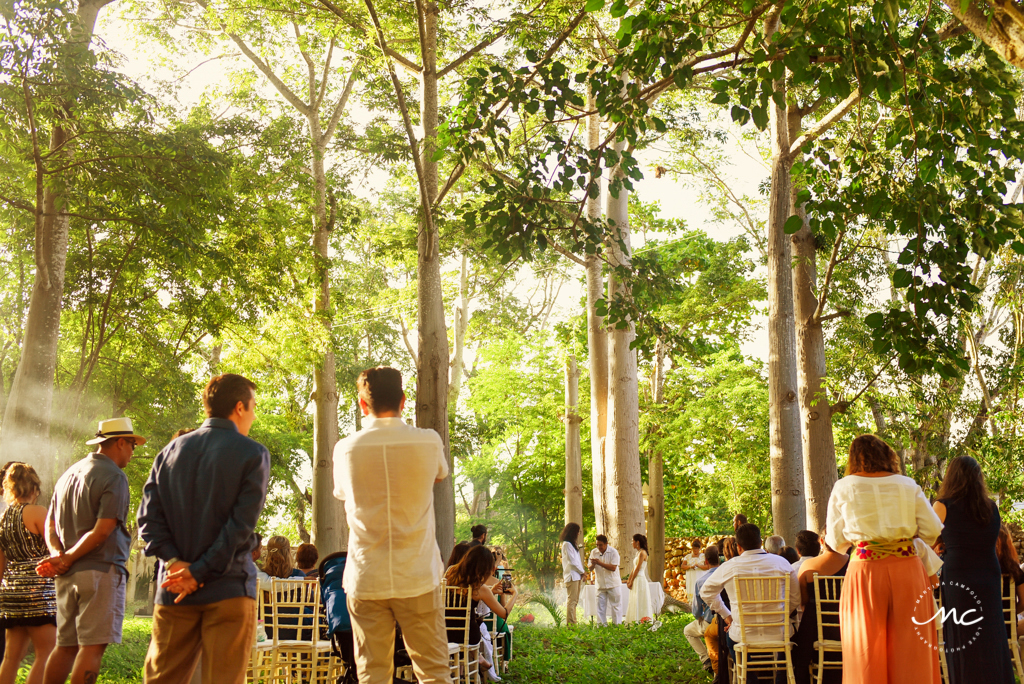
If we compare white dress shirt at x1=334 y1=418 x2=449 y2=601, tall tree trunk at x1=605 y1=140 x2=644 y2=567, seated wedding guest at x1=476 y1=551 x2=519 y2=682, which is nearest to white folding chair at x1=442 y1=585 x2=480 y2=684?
seated wedding guest at x1=476 y1=551 x2=519 y2=682

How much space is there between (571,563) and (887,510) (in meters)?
9.42

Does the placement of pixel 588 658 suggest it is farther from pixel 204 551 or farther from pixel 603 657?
pixel 204 551

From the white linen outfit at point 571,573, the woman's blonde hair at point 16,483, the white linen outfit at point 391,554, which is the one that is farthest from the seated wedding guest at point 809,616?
the white linen outfit at point 571,573

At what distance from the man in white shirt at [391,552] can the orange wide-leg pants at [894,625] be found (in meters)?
2.33

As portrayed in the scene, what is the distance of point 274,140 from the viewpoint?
16797 millimetres

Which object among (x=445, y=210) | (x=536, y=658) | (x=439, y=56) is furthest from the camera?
(x=439, y=56)

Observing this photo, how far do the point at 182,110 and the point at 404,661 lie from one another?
45.2ft

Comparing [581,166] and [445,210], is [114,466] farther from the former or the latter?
[445,210]

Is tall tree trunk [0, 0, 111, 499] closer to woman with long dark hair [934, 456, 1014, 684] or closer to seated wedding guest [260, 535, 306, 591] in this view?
seated wedding guest [260, 535, 306, 591]

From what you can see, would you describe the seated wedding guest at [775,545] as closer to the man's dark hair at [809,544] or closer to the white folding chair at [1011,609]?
the man's dark hair at [809,544]

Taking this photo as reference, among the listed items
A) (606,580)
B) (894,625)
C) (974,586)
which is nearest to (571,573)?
(606,580)

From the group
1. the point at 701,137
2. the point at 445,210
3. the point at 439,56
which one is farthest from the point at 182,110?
the point at 701,137

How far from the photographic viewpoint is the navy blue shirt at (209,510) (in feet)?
10.9

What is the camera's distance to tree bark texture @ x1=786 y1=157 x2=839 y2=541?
9617mm
